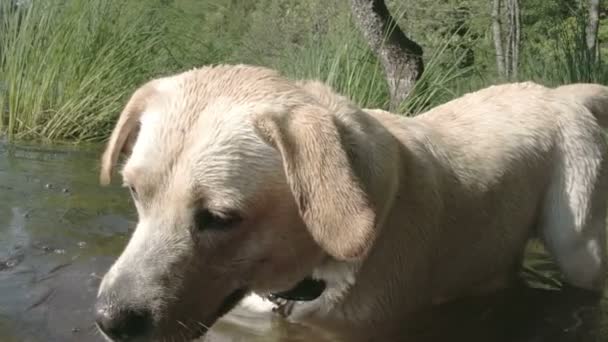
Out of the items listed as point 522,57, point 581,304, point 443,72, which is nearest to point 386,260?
point 581,304

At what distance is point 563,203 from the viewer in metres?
4.41

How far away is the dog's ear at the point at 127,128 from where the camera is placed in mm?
3400

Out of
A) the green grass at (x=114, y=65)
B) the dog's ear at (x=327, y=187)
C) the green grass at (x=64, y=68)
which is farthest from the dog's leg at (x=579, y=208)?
the green grass at (x=64, y=68)

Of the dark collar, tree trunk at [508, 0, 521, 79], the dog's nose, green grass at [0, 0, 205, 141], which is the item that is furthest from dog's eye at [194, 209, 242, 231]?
tree trunk at [508, 0, 521, 79]

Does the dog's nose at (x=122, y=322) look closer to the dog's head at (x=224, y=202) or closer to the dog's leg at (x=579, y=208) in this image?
the dog's head at (x=224, y=202)

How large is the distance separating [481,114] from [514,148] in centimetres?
30

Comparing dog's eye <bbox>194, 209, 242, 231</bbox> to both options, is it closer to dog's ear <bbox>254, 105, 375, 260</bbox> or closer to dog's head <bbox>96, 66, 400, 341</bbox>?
dog's head <bbox>96, 66, 400, 341</bbox>

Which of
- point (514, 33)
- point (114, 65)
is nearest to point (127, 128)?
point (114, 65)

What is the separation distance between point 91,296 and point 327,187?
1803mm

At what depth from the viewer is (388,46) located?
8.40 metres

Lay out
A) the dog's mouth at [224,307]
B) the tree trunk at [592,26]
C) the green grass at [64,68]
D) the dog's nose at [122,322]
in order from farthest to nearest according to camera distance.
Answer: the tree trunk at [592,26]
the green grass at [64,68]
the dog's mouth at [224,307]
the dog's nose at [122,322]

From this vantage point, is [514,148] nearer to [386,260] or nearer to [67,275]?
[386,260]

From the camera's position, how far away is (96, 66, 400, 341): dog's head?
2.72 meters

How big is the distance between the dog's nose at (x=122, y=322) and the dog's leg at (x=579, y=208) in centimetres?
269
